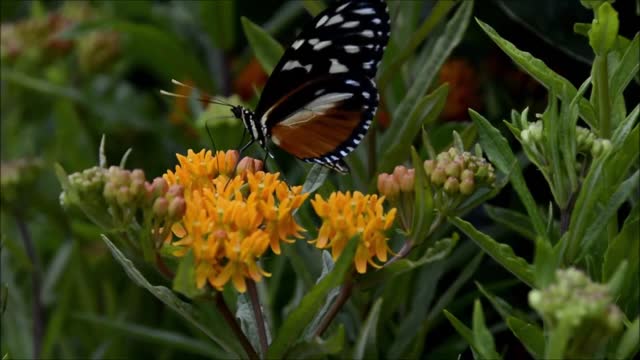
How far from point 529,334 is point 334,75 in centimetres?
66

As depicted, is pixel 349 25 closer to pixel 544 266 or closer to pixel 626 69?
pixel 626 69

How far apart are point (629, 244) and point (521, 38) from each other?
0.89 meters

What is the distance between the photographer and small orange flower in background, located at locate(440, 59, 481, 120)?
2.32 m

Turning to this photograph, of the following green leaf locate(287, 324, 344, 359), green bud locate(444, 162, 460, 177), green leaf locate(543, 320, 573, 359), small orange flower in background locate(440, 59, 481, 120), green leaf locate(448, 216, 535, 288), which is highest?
green leaf locate(543, 320, 573, 359)

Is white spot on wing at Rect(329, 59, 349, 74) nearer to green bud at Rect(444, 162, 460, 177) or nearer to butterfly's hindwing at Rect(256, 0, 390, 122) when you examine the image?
butterfly's hindwing at Rect(256, 0, 390, 122)

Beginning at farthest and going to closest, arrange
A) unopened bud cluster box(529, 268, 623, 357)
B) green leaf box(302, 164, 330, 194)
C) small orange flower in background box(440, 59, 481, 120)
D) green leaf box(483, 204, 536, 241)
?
small orange flower in background box(440, 59, 481, 120) → green leaf box(483, 204, 536, 241) → green leaf box(302, 164, 330, 194) → unopened bud cluster box(529, 268, 623, 357)

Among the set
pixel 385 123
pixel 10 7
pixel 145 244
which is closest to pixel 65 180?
pixel 145 244

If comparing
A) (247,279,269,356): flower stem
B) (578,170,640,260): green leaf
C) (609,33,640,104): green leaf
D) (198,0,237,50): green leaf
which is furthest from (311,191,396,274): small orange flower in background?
(198,0,237,50): green leaf

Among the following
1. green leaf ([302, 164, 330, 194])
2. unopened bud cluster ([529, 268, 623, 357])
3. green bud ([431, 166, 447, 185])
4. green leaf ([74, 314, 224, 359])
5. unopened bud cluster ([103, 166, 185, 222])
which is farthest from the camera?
green leaf ([74, 314, 224, 359])

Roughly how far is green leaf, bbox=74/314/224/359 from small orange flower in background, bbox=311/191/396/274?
0.87 meters

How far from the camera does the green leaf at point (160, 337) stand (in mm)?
2178

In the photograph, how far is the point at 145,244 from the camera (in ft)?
4.28

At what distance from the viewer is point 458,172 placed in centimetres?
141

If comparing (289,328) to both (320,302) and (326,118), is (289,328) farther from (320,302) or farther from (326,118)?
(326,118)
